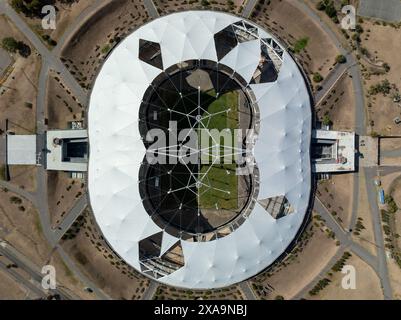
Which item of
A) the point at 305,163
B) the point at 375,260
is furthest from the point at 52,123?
the point at 375,260

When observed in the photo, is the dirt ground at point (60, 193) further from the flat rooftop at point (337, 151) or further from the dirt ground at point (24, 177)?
the flat rooftop at point (337, 151)

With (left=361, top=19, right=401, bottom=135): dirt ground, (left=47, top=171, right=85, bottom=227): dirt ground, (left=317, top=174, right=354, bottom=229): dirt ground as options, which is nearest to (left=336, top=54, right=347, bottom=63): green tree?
(left=361, top=19, right=401, bottom=135): dirt ground

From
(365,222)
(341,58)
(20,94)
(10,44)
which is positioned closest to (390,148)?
(365,222)

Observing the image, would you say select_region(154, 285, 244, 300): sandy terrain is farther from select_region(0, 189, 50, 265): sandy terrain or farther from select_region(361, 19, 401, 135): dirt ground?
select_region(361, 19, 401, 135): dirt ground

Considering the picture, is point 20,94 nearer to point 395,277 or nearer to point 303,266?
point 303,266

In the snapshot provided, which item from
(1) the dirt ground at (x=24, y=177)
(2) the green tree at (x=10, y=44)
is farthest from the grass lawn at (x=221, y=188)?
(2) the green tree at (x=10, y=44)

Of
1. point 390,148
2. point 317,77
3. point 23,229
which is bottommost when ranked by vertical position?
point 23,229
